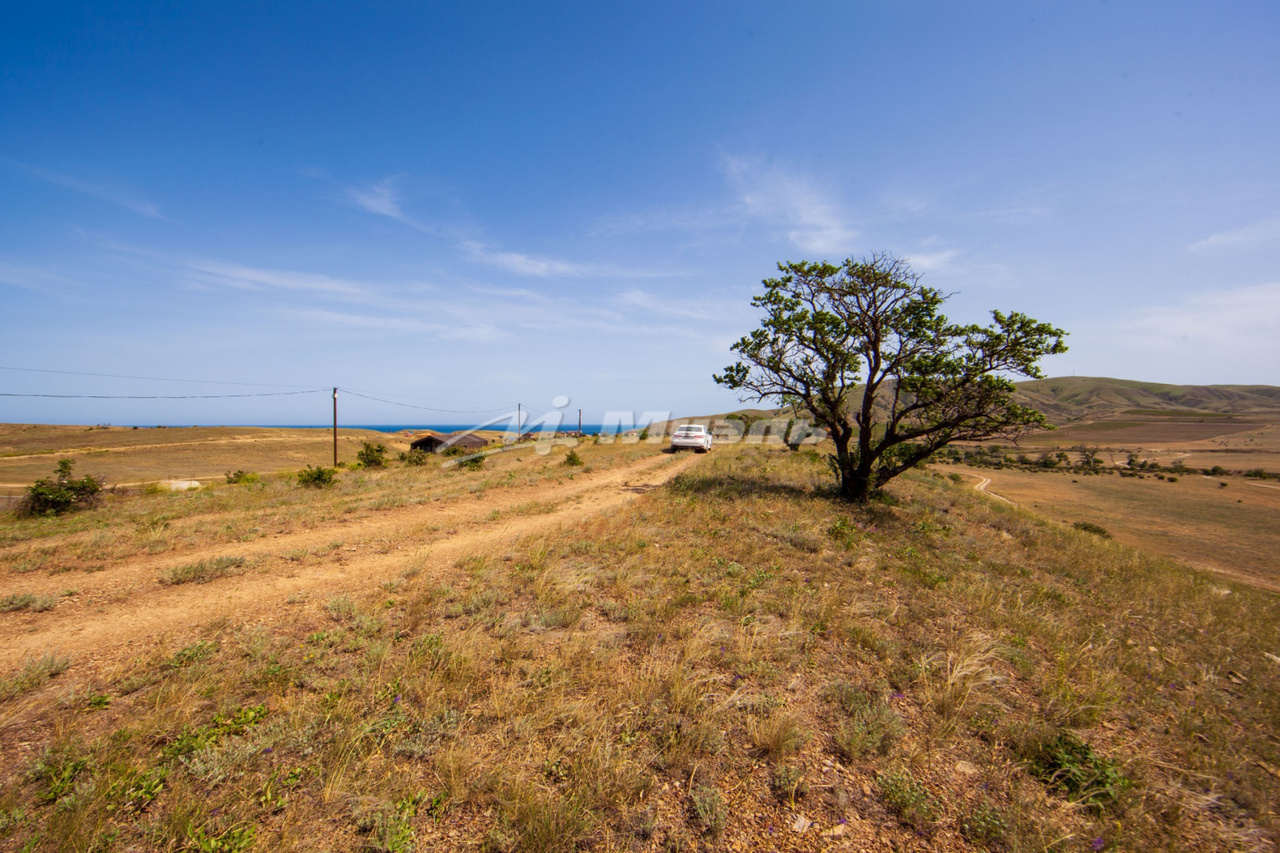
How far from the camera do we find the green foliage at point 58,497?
1362cm

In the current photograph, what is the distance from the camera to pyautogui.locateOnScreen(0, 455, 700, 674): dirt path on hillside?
18.4ft

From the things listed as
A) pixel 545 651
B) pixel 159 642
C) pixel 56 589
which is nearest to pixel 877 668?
pixel 545 651

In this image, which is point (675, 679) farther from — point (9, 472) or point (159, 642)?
point (9, 472)

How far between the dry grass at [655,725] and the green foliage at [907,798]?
0.9 inches

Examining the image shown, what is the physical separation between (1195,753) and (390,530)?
13394 millimetres

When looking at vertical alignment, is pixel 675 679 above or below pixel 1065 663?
above

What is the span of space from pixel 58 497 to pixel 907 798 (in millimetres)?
22488

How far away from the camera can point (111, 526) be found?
36.2ft

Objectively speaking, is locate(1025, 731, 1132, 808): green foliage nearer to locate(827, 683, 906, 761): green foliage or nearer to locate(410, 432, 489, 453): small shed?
locate(827, 683, 906, 761): green foliage

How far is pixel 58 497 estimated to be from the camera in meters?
13.7

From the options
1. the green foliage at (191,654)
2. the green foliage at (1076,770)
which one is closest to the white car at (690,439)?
the green foliage at (1076,770)

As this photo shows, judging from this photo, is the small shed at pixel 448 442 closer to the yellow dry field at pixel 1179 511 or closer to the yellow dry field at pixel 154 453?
the yellow dry field at pixel 154 453

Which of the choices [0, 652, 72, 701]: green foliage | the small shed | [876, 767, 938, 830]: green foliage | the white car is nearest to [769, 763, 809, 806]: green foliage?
[876, 767, 938, 830]: green foliage

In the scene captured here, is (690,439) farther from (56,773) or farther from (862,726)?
(56,773)
